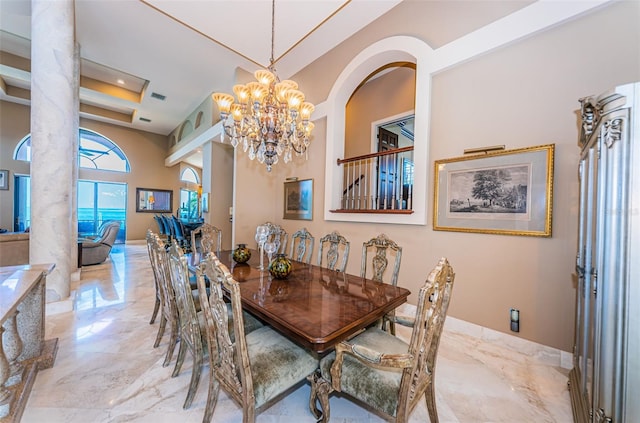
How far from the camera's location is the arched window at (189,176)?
9.79 metres

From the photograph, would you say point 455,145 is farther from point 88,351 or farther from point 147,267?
point 147,267

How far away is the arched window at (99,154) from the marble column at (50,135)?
6339 mm

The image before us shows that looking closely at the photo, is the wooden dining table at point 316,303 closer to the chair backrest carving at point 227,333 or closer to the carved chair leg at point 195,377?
the chair backrest carving at point 227,333

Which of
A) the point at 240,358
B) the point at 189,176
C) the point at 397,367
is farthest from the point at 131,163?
the point at 397,367

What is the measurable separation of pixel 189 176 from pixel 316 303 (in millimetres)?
10301

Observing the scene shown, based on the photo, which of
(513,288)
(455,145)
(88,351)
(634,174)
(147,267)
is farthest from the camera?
(147,267)

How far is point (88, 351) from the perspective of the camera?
2133 millimetres

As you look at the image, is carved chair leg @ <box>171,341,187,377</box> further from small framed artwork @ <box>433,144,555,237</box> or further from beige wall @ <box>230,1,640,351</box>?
small framed artwork @ <box>433,144,555,237</box>

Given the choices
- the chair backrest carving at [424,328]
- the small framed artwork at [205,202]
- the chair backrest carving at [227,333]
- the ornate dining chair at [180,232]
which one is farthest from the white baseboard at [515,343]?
the ornate dining chair at [180,232]

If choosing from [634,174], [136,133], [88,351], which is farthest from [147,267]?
[634,174]

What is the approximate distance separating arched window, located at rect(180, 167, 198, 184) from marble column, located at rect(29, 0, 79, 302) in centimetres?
719

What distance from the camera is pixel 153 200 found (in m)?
8.90

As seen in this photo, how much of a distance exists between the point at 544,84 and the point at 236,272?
3.23 metres

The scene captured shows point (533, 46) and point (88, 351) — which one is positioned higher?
point (533, 46)
